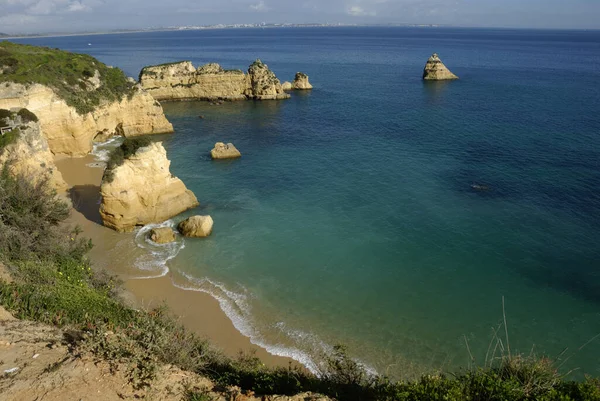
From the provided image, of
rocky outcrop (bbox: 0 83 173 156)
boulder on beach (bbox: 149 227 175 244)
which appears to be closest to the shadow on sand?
boulder on beach (bbox: 149 227 175 244)

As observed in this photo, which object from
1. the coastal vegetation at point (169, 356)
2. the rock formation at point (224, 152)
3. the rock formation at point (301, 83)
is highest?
the rock formation at point (301, 83)

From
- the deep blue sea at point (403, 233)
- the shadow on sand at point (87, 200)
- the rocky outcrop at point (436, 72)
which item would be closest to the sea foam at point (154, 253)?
the deep blue sea at point (403, 233)

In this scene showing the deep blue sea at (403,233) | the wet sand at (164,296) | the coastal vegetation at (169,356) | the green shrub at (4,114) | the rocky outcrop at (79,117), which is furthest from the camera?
the rocky outcrop at (79,117)

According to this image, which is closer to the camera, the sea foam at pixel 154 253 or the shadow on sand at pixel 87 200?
the sea foam at pixel 154 253

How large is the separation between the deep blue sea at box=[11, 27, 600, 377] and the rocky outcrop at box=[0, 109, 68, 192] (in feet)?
33.3

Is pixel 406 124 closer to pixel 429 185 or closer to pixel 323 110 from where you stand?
pixel 323 110

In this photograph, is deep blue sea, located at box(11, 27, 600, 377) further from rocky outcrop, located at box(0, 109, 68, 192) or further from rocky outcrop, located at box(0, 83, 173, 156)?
rocky outcrop, located at box(0, 109, 68, 192)

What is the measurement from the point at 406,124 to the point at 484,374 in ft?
154

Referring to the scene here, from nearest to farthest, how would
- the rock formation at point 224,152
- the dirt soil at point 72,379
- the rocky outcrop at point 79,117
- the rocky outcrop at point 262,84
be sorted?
the dirt soil at point 72,379 → the rocky outcrop at point 79,117 → the rock formation at point 224,152 → the rocky outcrop at point 262,84

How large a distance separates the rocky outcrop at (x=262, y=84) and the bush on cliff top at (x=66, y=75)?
Result: 27.7 m

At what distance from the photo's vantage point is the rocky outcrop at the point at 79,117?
33.5 m

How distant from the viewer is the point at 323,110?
206 feet

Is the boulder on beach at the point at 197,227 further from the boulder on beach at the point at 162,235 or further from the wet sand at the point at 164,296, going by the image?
the wet sand at the point at 164,296

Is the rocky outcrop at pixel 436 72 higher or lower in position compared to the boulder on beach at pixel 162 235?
higher
